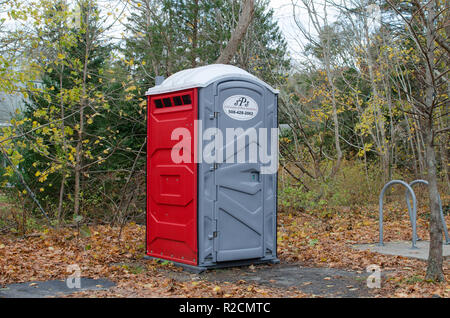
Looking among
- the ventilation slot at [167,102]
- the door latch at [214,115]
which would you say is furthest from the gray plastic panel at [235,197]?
the ventilation slot at [167,102]

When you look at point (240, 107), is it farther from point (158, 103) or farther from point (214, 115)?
point (158, 103)

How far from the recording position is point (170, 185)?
627 cm

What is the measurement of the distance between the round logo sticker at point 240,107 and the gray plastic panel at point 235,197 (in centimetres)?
5

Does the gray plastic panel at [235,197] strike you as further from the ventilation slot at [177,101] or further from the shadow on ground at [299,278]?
the ventilation slot at [177,101]

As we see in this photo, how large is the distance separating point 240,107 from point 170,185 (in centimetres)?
135

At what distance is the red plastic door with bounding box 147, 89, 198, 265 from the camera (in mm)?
5898

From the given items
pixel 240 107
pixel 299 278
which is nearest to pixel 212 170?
pixel 240 107

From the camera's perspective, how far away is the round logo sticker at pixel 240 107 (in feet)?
19.6

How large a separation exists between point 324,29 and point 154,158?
832 centimetres

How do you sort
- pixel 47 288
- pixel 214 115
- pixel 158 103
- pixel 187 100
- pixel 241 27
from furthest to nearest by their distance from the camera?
pixel 241 27 < pixel 158 103 < pixel 187 100 < pixel 214 115 < pixel 47 288

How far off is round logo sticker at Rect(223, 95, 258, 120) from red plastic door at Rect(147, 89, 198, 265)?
17.1 inches
